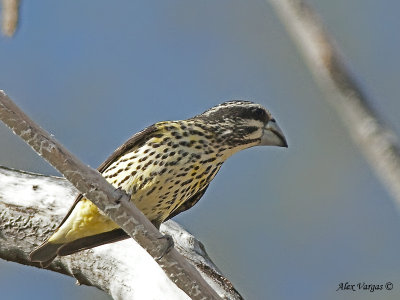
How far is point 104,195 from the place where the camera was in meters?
2.77

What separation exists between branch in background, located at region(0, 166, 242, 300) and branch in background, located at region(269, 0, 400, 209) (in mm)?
2779

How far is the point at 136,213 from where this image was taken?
2.84 meters

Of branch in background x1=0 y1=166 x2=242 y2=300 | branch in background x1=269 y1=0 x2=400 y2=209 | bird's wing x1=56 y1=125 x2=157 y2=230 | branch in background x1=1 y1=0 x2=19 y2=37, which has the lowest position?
branch in background x1=0 y1=166 x2=242 y2=300

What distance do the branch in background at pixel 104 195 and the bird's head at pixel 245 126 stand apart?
3.48 ft

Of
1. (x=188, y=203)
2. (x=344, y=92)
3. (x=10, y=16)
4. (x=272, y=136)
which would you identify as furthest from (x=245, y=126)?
(x=344, y=92)

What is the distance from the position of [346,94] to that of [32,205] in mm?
3596

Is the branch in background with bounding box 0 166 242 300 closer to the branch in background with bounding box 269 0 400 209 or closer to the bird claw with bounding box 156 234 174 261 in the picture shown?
the bird claw with bounding box 156 234 174 261

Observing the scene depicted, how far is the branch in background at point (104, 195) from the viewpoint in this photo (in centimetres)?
256

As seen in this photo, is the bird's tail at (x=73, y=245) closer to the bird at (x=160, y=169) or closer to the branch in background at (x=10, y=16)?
the bird at (x=160, y=169)

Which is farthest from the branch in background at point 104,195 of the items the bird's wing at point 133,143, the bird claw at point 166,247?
the bird's wing at point 133,143

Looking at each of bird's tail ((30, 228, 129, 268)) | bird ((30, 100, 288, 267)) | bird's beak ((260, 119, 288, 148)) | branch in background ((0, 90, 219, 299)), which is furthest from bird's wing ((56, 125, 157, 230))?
branch in background ((0, 90, 219, 299))

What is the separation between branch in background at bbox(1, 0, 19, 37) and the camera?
146cm

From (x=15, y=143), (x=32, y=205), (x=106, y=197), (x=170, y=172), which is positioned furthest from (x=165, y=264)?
A: (x=15, y=143)

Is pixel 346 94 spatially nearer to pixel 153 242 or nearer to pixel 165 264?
pixel 153 242
